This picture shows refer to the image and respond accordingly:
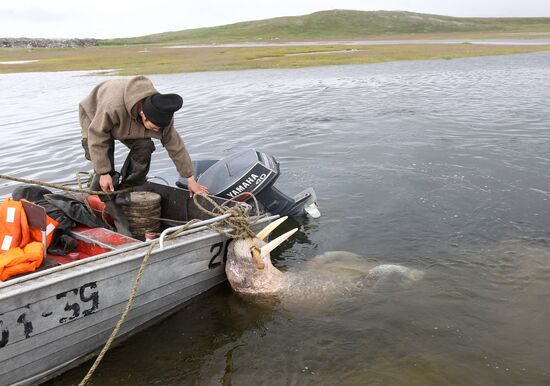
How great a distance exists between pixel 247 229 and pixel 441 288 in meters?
2.41

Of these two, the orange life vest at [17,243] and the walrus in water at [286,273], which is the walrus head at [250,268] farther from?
the orange life vest at [17,243]

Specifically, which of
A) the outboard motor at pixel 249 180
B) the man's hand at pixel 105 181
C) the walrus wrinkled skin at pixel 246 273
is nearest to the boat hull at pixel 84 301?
the walrus wrinkled skin at pixel 246 273

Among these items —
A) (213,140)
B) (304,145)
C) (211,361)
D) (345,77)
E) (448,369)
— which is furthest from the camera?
(345,77)

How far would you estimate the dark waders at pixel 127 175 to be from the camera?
6.10 meters

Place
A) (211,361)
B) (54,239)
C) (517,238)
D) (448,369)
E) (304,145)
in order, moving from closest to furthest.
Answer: (448,369)
(211,361)
(54,239)
(517,238)
(304,145)

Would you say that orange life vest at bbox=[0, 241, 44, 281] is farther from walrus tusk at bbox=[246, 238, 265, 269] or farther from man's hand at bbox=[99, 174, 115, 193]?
walrus tusk at bbox=[246, 238, 265, 269]

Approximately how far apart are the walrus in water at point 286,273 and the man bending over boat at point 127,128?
1129mm

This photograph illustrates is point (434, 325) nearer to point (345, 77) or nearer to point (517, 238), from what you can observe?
point (517, 238)

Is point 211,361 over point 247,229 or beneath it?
beneath

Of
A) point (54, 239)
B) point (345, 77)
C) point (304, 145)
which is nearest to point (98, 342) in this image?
point (54, 239)

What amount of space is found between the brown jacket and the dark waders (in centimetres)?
20

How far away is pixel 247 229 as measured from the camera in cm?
582

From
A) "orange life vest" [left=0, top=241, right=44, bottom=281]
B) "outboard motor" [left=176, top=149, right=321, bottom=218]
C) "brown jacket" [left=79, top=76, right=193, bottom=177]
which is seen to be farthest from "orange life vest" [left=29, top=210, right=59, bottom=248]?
"outboard motor" [left=176, top=149, right=321, bottom=218]

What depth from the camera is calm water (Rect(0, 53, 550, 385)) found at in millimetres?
4648
